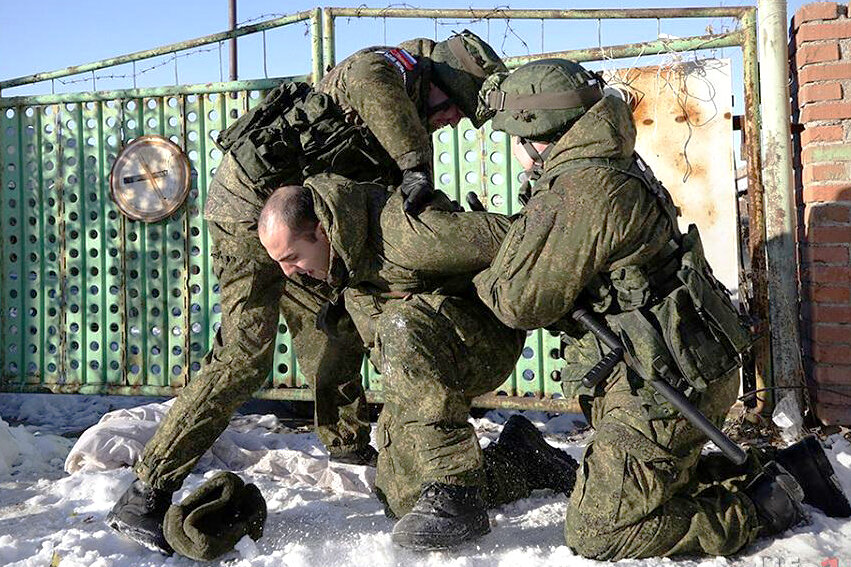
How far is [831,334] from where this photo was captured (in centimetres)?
385

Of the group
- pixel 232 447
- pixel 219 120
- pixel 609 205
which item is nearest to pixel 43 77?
pixel 219 120

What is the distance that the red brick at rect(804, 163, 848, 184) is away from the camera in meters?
3.86

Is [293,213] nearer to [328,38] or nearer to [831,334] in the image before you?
[328,38]

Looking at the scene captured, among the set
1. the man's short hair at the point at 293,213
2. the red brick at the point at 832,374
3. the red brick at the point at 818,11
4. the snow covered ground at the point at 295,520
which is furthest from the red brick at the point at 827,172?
the man's short hair at the point at 293,213

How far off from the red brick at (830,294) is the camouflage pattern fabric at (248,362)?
2.26 m

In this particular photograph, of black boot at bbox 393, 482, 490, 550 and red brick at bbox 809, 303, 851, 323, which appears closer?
black boot at bbox 393, 482, 490, 550

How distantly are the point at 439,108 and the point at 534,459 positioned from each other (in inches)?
58.5

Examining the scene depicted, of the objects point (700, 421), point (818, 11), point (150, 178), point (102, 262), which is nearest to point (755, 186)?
point (818, 11)

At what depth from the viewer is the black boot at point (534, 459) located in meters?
3.05

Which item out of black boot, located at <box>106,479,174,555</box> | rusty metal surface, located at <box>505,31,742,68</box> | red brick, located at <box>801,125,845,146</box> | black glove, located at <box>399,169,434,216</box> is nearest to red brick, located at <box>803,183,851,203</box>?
red brick, located at <box>801,125,845,146</box>

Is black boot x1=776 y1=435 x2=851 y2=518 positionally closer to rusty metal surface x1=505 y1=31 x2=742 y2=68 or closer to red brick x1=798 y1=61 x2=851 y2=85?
red brick x1=798 y1=61 x2=851 y2=85

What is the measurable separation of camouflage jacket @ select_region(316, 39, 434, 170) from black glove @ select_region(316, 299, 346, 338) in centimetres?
63

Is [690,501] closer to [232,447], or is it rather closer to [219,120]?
[232,447]

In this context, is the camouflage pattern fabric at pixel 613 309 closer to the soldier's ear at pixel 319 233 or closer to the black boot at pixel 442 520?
the black boot at pixel 442 520
